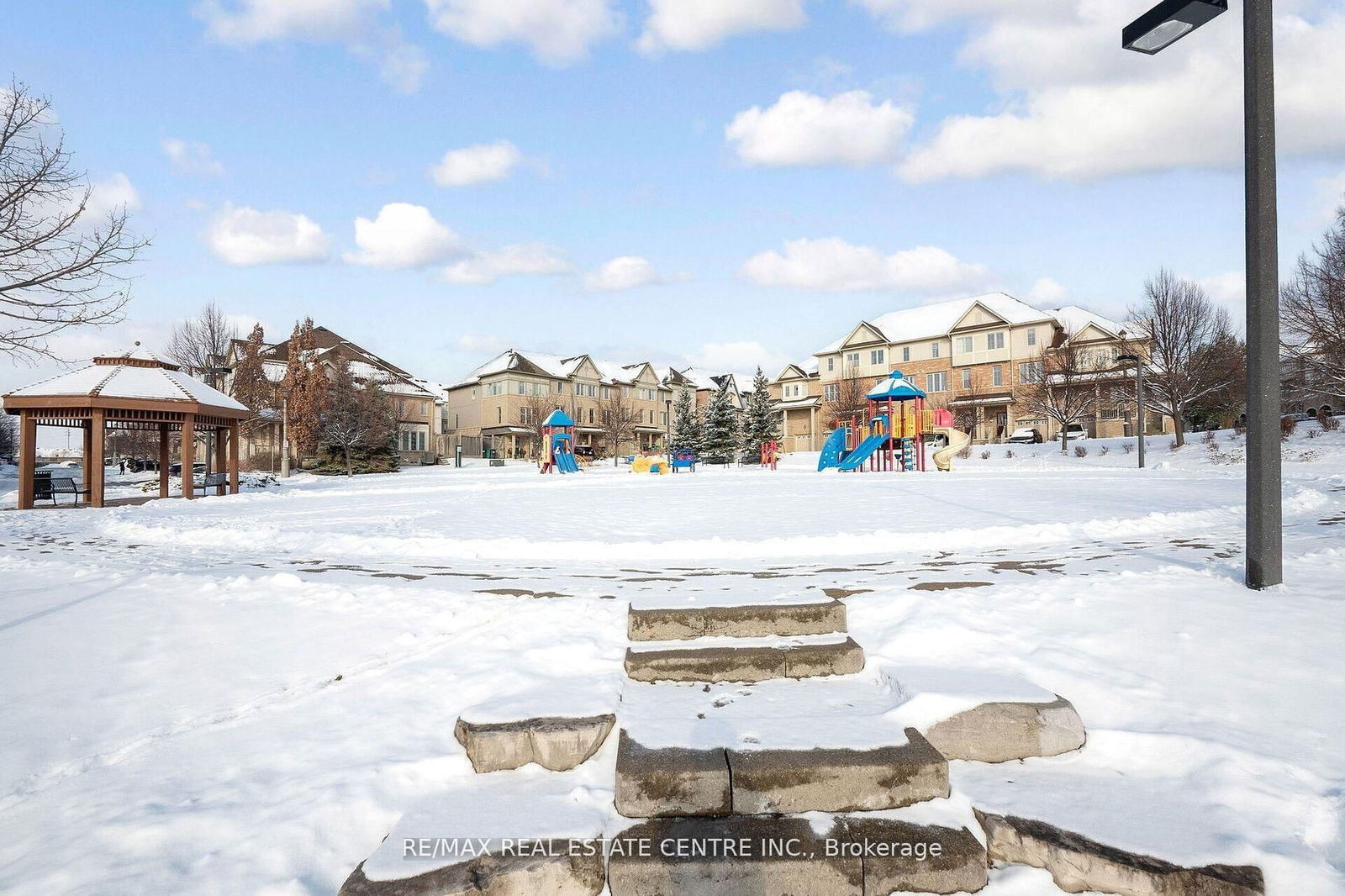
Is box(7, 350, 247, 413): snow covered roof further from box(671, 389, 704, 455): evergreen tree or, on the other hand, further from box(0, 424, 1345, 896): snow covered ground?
box(671, 389, 704, 455): evergreen tree

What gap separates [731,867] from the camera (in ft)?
8.48

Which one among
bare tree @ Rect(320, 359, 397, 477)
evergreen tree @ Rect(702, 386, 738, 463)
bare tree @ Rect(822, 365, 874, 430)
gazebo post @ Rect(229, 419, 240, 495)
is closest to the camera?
gazebo post @ Rect(229, 419, 240, 495)

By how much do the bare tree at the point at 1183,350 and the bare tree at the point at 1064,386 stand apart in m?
3.81

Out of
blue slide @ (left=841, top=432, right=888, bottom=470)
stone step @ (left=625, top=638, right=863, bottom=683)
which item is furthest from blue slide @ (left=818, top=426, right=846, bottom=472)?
stone step @ (left=625, top=638, right=863, bottom=683)

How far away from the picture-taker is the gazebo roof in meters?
17.6

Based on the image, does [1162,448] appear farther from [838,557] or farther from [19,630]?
[19,630]

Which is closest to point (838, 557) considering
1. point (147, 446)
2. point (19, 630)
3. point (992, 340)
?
point (19, 630)

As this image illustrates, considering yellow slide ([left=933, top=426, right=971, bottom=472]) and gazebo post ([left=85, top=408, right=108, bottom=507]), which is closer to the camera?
gazebo post ([left=85, top=408, right=108, bottom=507])

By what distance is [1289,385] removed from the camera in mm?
31422

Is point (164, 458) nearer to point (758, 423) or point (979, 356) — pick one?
point (758, 423)

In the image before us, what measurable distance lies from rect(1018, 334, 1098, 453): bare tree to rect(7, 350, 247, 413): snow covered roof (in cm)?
4060

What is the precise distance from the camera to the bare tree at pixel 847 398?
5322cm

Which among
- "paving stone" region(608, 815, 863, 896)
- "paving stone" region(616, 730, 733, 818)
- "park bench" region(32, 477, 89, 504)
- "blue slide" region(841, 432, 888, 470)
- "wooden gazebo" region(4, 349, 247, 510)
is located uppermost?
"wooden gazebo" region(4, 349, 247, 510)

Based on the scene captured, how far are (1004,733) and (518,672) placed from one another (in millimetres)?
2758
